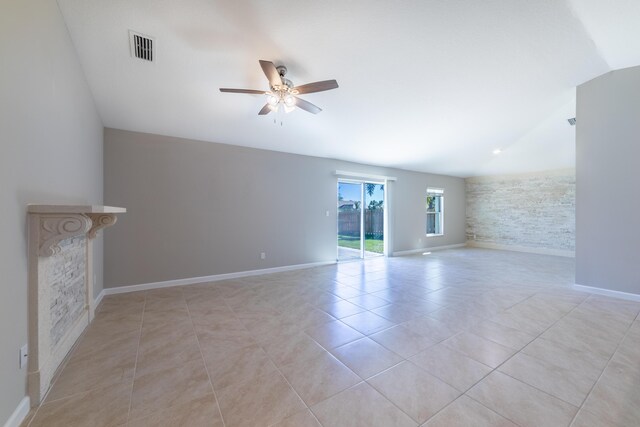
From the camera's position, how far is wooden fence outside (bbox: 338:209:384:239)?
6327 millimetres

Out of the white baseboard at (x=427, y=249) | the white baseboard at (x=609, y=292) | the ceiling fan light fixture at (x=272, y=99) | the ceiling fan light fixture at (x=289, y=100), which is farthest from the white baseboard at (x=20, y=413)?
the white baseboard at (x=427, y=249)

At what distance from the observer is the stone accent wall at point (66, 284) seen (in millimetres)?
1866

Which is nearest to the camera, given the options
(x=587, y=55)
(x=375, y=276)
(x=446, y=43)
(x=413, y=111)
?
(x=446, y=43)

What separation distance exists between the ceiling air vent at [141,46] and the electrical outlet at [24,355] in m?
2.62

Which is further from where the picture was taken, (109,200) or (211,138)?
(211,138)

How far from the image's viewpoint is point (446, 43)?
9.25 feet

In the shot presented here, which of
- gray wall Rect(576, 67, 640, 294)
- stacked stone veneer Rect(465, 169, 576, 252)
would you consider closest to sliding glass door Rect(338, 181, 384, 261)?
gray wall Rect(576, 67, 640, 294)

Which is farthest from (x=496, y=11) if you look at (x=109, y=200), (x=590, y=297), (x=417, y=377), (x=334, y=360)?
(x=109, y=200)

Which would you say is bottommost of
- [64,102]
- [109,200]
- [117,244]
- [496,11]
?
[117,244]

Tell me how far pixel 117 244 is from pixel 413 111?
5.12 m

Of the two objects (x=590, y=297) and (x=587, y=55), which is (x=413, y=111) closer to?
(x=587, y=55)

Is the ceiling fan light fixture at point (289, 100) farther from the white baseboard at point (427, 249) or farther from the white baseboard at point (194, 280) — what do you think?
the white baseboard at point (427, 249)

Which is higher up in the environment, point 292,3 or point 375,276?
point 292,3

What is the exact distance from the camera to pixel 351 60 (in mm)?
2967
